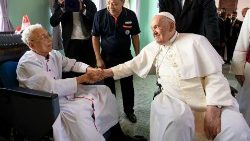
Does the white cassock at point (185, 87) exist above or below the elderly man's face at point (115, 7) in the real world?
below

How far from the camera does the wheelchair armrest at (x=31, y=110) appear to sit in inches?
71.7

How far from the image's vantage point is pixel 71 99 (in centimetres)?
232

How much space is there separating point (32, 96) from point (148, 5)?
5.15 metres

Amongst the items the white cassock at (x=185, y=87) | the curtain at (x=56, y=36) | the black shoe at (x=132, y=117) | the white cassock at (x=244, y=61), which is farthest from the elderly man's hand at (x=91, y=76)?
the curtain at (x=56, y=36)

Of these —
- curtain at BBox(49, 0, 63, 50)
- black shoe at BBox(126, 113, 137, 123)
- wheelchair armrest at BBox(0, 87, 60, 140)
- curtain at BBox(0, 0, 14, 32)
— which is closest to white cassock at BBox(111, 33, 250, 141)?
wheelchair armrest at BBox(0, 87, 60, 140)

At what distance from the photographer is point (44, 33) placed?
2.23m

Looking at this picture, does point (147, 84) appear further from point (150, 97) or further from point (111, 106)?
point (111, 106)

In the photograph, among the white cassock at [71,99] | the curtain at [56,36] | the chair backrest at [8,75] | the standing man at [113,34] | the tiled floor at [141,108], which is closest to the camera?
the white cassock at [71,99]

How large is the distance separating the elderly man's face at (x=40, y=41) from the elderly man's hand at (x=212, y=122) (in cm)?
129

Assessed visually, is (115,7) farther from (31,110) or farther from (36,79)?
(31,110)

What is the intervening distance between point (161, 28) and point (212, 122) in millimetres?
778

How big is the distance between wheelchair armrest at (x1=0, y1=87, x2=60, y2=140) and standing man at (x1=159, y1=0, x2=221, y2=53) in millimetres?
1375

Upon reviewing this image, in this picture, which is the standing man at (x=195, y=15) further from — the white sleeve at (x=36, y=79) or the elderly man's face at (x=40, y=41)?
the white sleeve at (x=36, y=79)

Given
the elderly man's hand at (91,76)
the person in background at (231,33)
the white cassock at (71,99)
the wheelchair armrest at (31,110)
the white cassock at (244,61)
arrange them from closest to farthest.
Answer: the wheelchair armrest at (31,110) → the white cassock at (71,99) → the elderly man's hand at (91,76) → the white cassock at (244,61) → the person in background at (231,33)
